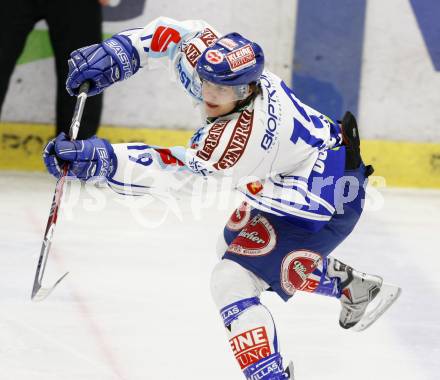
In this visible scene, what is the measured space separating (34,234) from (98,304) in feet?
2.99

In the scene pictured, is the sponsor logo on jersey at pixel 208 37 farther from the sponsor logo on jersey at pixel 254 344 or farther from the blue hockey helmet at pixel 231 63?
the sponsor logo on jersey at pixel 254 344

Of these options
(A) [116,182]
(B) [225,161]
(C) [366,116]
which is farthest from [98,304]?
(C) [366,116]

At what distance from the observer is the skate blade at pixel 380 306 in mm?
3466

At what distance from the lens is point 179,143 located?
5637 millimetres

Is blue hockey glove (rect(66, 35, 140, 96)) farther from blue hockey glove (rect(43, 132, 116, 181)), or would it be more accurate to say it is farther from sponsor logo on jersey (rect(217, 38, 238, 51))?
sponsor logo on jersey (rect(217, 38, 238, 51))

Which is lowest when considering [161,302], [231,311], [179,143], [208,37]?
[179,143]

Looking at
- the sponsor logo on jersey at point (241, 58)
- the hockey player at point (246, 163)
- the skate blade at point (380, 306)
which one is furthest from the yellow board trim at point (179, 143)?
the sponsor logo on jersey at point (241, 58)

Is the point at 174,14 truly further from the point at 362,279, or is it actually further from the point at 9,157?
the point at 362,279

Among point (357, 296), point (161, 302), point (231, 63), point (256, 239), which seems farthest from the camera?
point (161, 302)

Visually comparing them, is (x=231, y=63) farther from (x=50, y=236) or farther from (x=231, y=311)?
(x=50, y=236)

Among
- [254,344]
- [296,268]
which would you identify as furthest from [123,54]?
[254,344]

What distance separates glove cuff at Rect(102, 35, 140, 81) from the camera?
3.09m

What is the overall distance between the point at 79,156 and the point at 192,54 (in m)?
0.53

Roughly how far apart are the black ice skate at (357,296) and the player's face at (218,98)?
36.6 inches
